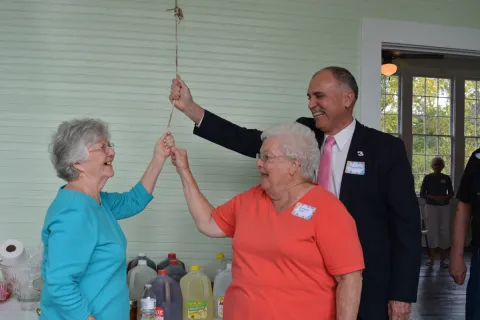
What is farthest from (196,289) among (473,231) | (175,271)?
(473,231)

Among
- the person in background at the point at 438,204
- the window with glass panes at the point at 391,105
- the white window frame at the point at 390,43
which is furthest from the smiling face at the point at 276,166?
the window with glass panes at the point at 391,105

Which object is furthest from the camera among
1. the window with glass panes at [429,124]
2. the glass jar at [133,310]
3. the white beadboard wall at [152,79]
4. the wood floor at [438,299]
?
the window with glass panes at [429,124]

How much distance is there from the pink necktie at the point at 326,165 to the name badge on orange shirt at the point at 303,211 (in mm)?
407

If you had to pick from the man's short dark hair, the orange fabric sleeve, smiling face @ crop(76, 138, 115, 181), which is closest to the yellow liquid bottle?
smiling face @ crop(76, 138, 115, 181)

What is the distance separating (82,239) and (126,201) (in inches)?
19.5

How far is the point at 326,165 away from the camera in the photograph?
90.4 inches

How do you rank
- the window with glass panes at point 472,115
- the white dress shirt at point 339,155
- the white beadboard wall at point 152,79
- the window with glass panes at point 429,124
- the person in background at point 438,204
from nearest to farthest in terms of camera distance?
1. the white dress shirt at point 339,155
2. the white beadboard wall at point 152,79
3. the person in background at point 438,204
4. the window with glass panes at point 429,124
5. the window with glass panes at point 472,115

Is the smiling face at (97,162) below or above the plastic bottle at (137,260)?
above

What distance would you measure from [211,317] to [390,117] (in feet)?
27.7

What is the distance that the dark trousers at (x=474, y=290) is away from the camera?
2693 mm

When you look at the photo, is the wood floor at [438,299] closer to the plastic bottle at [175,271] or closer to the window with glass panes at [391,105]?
the plastic bottle at [175,271]

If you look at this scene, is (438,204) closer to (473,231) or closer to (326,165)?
(473,231)

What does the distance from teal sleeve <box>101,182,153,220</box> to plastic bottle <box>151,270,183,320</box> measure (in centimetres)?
49

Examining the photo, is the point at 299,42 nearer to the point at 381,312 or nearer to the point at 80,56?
the point at 80,56
